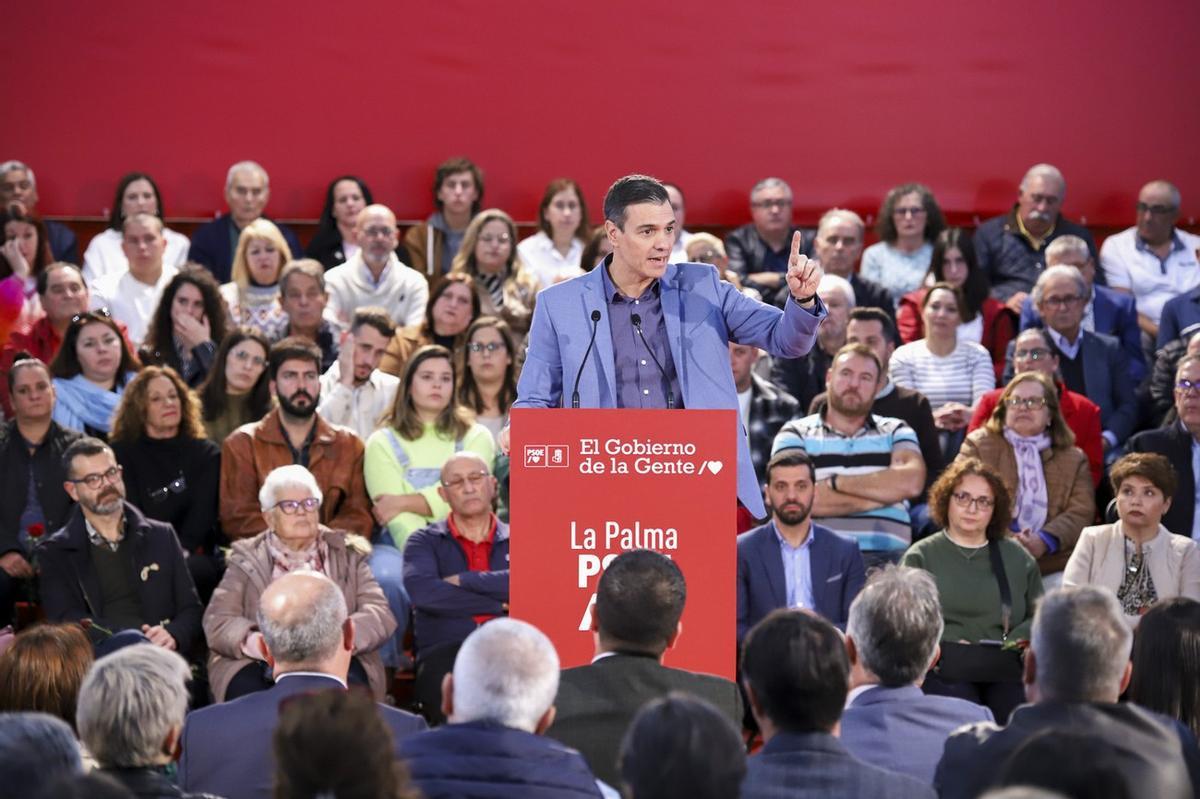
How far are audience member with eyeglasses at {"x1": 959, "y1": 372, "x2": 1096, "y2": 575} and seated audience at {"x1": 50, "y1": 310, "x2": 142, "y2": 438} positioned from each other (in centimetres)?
334

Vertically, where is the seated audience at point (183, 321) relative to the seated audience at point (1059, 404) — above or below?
above

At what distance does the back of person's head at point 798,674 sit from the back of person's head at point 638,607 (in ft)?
1.16

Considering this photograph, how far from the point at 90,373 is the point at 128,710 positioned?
4.08 meters

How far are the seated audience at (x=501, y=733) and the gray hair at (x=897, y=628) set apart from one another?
0.67 meters

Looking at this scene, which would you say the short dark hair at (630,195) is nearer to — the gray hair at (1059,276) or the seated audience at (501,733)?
the seated audience at (501,733)

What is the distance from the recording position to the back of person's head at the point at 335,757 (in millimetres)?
2287

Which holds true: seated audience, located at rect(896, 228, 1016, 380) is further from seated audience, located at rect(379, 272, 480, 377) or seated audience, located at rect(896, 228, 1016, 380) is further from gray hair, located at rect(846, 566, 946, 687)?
gray hair, located at rect(846, 566, 946, 687)

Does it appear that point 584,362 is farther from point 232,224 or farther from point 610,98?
point 610,98

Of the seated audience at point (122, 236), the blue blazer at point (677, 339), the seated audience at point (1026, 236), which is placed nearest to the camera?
the blue blazer at point (677, 339)

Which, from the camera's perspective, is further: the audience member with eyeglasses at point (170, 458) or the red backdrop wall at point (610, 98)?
the red backdrop wall at point (610, 98)

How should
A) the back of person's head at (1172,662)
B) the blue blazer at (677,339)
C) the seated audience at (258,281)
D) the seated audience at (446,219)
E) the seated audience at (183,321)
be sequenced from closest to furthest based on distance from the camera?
1. the back of person's head at (1172,662)
2. the blue blazer at (677,339)
3. the seated audience at (183,321)
4. the seated audience at (258,281)
5. the seated audience at (446,219)

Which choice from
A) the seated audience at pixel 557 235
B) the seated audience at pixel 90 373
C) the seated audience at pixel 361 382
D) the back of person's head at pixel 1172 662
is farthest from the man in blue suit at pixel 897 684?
the seated audience at pixel 557 235

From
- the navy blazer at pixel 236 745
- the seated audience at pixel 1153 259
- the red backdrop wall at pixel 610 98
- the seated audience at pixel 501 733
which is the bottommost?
the navy blazer at pixel 236 745

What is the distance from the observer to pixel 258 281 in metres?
7.43
